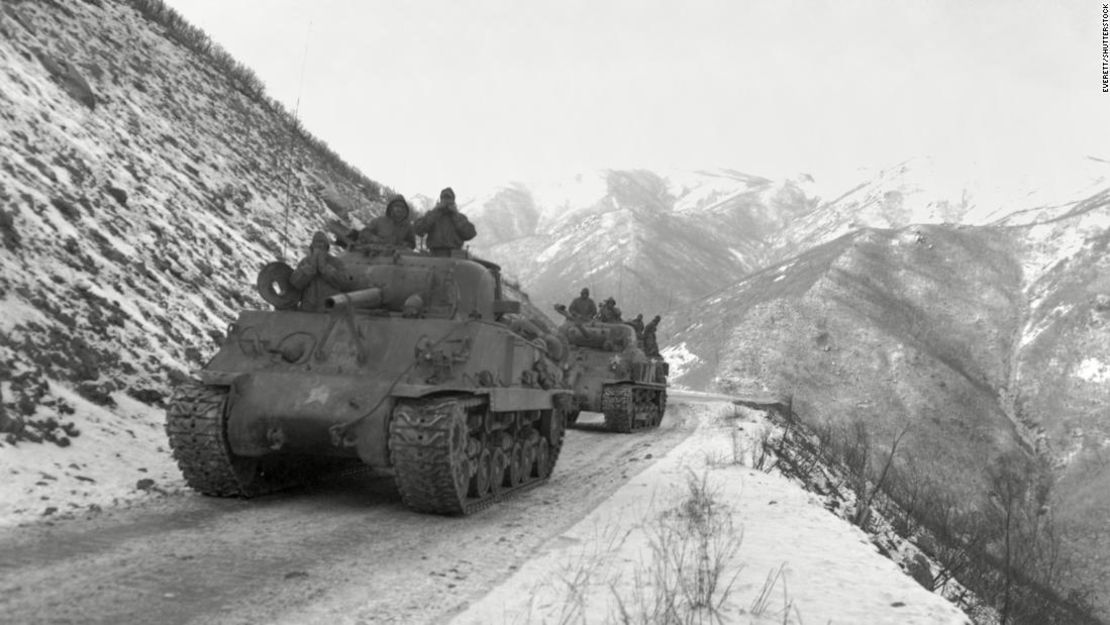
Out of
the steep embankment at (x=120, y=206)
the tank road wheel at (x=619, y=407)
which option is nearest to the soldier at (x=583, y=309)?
the tank road wheel at (x=619, y=407)

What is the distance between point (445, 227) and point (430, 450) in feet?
13.7

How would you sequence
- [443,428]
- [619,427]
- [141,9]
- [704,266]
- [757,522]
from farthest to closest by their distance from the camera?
[704,266] → [141,9] → [619,427] → [757,522] → [443,428]

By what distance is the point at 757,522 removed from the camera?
8.38 meters

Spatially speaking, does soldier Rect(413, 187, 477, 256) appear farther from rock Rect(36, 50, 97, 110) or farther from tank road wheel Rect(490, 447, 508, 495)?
rock Rect(36, 50, 97, 110)

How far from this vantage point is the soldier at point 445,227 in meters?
11.2

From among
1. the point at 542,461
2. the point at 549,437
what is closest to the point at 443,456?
the point at 542,461

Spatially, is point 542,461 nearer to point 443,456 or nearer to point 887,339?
point 443,456

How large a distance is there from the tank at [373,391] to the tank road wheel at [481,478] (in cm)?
2

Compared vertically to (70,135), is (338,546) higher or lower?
lower

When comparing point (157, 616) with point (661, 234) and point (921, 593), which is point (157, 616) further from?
point (661, 234)

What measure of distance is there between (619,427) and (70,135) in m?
11.9

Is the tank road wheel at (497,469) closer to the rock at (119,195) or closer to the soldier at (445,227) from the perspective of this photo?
the soldier at (445,227)

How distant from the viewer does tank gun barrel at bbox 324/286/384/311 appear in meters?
8.77

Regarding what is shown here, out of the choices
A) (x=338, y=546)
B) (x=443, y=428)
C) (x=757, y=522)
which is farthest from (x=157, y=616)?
(x=757, y=522)
